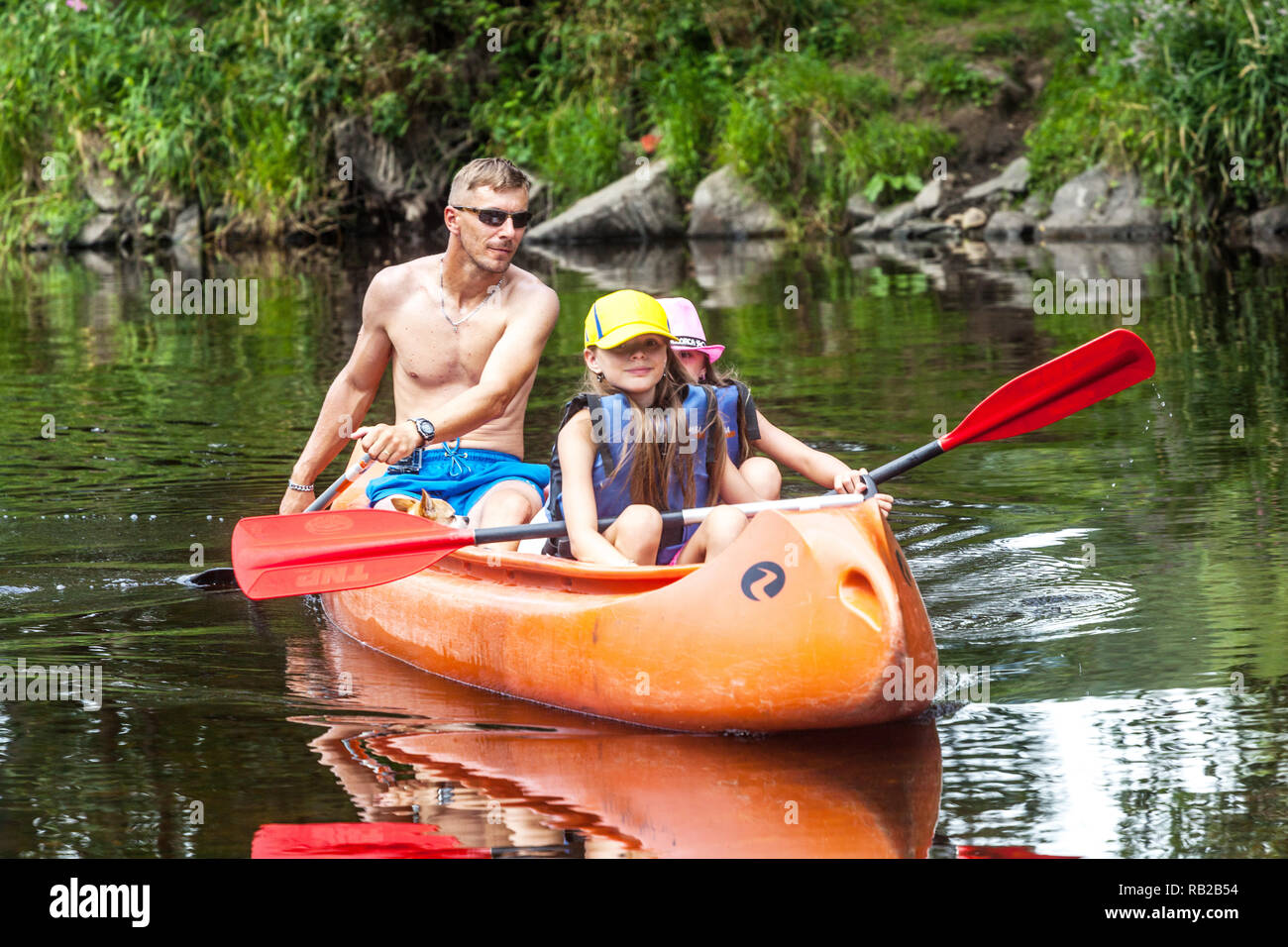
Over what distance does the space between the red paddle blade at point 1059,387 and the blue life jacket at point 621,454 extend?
72 centimetres

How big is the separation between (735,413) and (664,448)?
1.05ft

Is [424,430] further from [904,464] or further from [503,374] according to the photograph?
[904,464]

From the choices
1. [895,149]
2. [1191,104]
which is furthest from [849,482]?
[895,149]

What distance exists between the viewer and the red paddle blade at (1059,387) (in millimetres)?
4930

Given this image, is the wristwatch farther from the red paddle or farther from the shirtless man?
the red paddle

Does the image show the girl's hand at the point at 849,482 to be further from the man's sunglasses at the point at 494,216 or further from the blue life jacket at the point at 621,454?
the man's sunglasses at the point at 494,216

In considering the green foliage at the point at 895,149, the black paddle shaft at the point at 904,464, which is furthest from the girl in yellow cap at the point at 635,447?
the green foliage at the point at 895,149

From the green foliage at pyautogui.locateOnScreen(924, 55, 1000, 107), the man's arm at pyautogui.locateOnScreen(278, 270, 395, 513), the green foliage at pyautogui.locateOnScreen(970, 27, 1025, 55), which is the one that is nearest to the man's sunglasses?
the man's arm at pyautogui.locateOnScreen(278, 270, 395, 513)

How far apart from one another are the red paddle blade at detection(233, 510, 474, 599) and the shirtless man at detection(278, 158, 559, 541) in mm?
475

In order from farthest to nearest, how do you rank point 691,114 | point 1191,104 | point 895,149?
point 691,114 → point 895,149 → point 1191,104

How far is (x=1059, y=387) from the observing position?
5.05 meters

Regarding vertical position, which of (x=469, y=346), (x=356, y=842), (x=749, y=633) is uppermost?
(x=469, y=346)

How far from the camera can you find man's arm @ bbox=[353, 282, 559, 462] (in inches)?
196

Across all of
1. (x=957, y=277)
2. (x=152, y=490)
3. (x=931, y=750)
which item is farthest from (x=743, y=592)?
(x=957, y=277)
